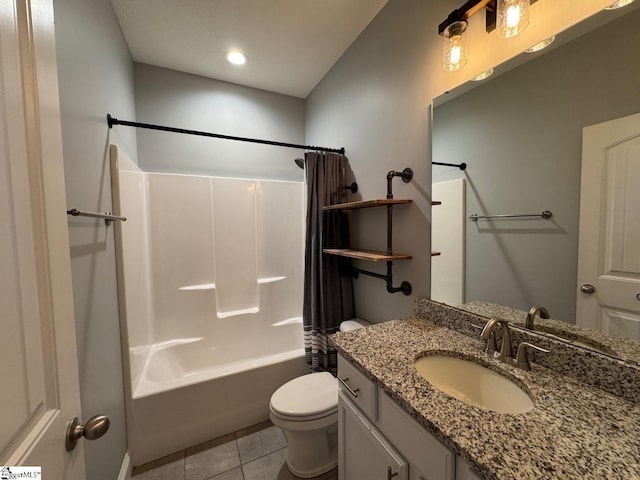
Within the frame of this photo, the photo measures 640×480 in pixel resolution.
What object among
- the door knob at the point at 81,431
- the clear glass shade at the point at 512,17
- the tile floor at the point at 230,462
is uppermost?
the clear glass shade at the point at 512,17

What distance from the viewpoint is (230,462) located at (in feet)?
5.07

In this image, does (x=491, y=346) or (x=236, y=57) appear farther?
(x=236, y=57)

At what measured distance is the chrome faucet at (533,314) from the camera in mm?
945

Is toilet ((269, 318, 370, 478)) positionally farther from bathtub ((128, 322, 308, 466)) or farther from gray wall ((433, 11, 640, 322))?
gray wall ((433, 11, 640, 322))

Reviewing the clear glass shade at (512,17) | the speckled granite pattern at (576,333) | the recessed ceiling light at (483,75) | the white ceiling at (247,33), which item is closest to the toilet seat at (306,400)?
the speckled granite pattern at (576,333)

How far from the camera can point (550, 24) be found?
88 centimetres

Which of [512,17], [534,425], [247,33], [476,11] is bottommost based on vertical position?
[534,425]

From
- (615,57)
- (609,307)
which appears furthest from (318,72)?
(609,307)

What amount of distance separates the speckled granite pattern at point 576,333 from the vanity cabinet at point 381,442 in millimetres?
591

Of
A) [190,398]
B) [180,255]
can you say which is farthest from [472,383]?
[180,255]

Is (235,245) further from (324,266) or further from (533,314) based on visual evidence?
(533,314)

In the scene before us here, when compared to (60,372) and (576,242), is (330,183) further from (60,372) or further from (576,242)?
(60,372)

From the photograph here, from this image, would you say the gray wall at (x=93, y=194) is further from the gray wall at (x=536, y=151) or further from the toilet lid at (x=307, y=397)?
the gray wall at (x=536, y=151)

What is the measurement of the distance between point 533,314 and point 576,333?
0.40ft
